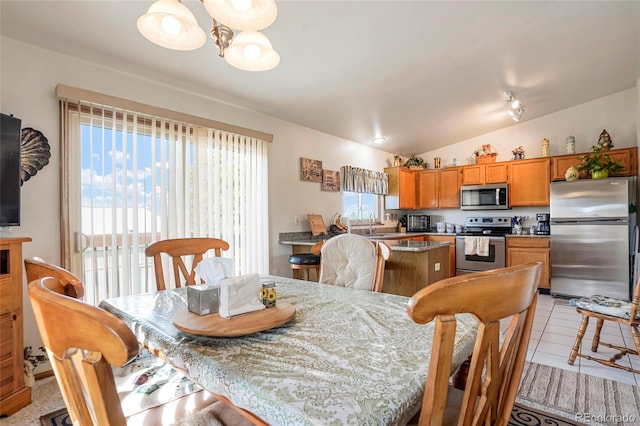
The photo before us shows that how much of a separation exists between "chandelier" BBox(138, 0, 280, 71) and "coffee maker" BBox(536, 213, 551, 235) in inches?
206

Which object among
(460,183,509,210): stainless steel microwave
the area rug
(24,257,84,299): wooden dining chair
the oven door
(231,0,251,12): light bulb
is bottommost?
the area rug

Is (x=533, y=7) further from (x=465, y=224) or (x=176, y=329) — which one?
(x=465, y=224)

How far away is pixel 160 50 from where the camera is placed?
2.37 metres

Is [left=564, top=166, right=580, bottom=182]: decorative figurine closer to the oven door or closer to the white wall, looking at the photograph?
the oven door

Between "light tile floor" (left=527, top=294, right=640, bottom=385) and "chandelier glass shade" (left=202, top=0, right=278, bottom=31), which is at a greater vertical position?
"chandelier glass shade" (left=202, top=0, right=278, bottom=31)

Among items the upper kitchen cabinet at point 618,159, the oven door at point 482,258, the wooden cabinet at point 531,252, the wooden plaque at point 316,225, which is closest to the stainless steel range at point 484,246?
the oven door at point 482,258

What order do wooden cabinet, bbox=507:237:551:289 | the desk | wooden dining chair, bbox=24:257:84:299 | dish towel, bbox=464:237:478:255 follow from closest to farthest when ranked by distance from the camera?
the desk → wooden dining chair, bbox=24:257:84:299 → wooden cabinet, bbox=507:237:551:289 → dish towel, bbox=464:237:478:255

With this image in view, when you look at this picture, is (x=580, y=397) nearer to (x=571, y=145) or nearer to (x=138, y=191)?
(x=138, y=191)

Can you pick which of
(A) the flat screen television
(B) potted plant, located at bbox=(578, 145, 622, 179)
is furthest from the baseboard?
(B) potted plant, located at bbox=(578, 145, 622, 179)

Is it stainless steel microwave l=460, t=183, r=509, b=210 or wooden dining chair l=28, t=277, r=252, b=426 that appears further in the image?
stainless steel microwave l=460, t=183, r=509, b=210

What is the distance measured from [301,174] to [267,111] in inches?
36.6

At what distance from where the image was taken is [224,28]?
1.49 meters

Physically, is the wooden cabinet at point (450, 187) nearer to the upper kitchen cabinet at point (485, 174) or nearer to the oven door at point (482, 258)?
the upper kitchen cabinet at point (485, 174)

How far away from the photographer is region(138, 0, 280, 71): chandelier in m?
1.23
